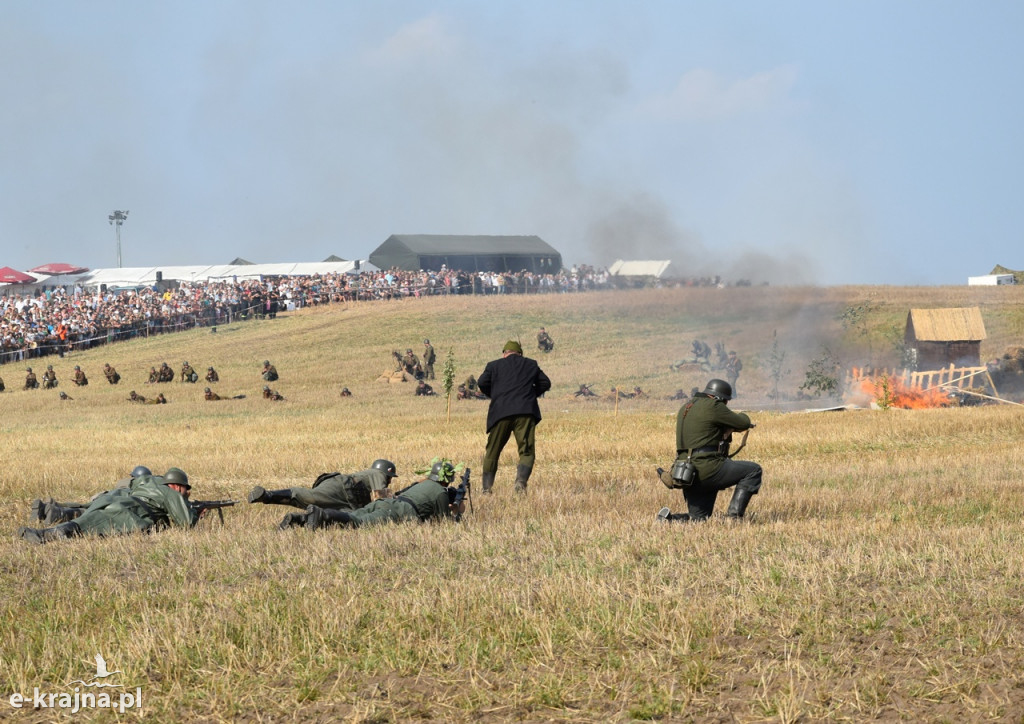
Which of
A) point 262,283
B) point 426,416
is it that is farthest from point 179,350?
point 426,416

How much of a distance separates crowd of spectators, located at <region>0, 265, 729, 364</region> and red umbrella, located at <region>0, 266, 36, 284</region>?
7043mm

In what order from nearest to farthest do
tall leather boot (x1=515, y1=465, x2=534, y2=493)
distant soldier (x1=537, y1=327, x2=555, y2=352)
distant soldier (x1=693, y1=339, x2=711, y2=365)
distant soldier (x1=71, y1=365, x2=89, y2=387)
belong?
tall leather boot (x1=515, y1=465, x2=534, y2=493) < distant soldier (x1=693, y1=339, x2=711, y2=365) < distant soldier (x1=71, y1=365, x2=89, y2=387) < distant soldier (x1=537, y1=327, x2=555, y2=352)

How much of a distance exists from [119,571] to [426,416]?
66.7 feet

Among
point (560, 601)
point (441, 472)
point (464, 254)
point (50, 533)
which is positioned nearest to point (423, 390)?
point (441, 472)

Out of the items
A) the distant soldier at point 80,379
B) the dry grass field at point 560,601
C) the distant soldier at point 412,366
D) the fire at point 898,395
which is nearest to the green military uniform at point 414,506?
the dry grass field at point 560,601

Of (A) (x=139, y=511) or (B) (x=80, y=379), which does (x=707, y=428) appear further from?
(B) (x=80, y=379)

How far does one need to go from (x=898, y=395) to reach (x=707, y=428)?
23.1m

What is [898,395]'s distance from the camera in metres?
32.5

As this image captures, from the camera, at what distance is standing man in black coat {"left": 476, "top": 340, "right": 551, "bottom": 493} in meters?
14.3

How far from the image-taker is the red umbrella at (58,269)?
256ft

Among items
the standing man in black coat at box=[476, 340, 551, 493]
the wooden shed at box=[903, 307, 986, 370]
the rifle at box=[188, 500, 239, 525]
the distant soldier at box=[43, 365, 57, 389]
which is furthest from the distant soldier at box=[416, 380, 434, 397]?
the rifle at box=[188, 500, 239, 525]

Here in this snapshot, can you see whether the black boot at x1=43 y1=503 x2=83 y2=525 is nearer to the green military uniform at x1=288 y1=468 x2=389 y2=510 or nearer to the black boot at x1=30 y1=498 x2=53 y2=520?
the black boot at x1=30 y1=498 x2=53 y2=520

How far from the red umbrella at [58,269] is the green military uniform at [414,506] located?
239 feet

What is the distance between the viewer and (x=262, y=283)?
213 feet
